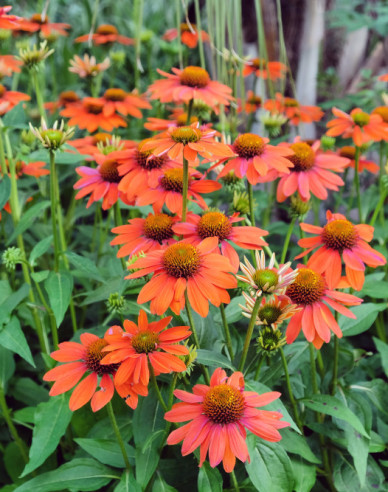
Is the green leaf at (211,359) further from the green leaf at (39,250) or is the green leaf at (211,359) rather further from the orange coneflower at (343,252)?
the green leaf at (39,250)

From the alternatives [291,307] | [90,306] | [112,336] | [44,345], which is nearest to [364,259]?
[291,307]

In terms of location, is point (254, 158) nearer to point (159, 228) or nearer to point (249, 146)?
point (249, 146)

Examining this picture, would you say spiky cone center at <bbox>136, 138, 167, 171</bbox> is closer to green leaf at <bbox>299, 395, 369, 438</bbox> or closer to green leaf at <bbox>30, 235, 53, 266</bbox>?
green leaf at <bbox>30, 235, 53, 266</bbox>

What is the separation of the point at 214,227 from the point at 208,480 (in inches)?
14.8

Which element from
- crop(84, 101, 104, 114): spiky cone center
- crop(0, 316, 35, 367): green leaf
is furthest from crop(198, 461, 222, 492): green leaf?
crop(84, 101, 104, 114): spiky cone center

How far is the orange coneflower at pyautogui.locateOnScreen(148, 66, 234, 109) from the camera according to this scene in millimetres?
1238

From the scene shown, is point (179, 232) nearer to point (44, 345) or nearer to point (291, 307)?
point (291, 307)

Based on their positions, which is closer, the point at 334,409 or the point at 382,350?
the point at 334,409

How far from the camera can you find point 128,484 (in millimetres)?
838

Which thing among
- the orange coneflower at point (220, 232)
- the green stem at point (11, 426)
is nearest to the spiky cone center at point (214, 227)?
the orange coneflower at point (220, 232)

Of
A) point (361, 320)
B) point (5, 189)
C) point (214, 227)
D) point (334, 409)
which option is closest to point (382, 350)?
point (361, 320)

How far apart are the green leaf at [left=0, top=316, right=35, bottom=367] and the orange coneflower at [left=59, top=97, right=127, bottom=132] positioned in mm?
638

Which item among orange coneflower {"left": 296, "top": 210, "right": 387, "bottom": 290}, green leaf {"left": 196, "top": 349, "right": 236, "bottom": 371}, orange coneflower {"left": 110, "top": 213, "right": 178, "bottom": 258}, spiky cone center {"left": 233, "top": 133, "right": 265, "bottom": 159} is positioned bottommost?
green leaf {"left": 196, "top": 349, "right": 236, "bottom": 371}

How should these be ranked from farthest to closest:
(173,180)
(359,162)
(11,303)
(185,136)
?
(359,162) < (11,303) < (173,180) < (185,136)
